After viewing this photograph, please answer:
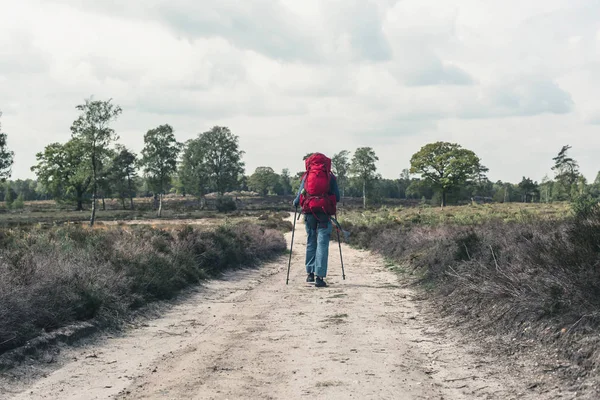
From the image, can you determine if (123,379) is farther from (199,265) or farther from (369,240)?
(369,240)

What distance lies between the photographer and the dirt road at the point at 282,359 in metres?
4.42

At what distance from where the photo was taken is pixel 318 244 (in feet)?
34.5

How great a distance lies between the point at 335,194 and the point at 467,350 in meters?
5.49

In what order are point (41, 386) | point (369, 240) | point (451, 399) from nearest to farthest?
point (451, 399) < point (41, 386) < point (369, 240)

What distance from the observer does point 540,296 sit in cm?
569

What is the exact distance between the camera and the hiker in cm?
1046

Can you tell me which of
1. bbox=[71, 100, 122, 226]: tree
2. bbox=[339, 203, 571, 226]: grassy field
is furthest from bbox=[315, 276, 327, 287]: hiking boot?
bbox=[71, 100, 122, 226]: tree

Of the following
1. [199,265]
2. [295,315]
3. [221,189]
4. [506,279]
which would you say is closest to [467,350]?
[506,279]

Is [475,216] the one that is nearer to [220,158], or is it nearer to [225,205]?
[225,205]

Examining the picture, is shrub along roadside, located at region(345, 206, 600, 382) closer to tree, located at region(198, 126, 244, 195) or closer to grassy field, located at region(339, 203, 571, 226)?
grassy field, located at region(339, 203, 571, 226)

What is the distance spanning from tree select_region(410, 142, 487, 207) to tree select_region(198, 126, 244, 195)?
109 ft

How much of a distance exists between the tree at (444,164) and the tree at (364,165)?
15.5 meters

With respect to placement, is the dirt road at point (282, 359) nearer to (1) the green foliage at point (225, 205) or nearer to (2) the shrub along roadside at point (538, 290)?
(2) the shrub along roadside at point (538, 290)

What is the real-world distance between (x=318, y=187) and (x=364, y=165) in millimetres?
98312
